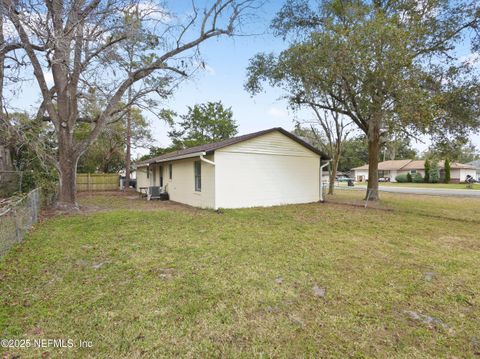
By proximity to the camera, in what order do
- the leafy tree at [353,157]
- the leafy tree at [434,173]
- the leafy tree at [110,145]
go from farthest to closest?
the leafy tree at [353,157]
the leafy tree at [434,173]
the leafy tree at [110,145]

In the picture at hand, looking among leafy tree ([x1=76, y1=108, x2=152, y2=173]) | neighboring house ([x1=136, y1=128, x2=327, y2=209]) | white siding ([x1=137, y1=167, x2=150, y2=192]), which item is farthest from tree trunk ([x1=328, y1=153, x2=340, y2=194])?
leafy tree ([x1=76, y1=108, x2=152, y2=173])

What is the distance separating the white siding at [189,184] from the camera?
34.3ft

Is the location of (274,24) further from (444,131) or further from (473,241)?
(473,241)

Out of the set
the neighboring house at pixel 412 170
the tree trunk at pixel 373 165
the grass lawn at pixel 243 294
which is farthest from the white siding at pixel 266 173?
the neighboring house at pixel 412 170

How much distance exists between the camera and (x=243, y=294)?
3.39 meters

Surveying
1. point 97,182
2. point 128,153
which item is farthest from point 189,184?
point 97,182

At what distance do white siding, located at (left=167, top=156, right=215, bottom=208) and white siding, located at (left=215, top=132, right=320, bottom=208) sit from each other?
0.42 metres

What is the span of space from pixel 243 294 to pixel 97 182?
66.1ft

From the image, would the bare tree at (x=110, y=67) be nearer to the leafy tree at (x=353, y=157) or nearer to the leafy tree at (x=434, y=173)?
the leafy tree at (x=434, y=173)

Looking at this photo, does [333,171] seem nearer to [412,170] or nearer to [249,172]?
[249,172]

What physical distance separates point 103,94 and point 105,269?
7.66 meters

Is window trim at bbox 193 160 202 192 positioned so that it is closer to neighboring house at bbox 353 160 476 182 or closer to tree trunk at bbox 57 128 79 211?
tree trunk at bbox 57 128 79 211

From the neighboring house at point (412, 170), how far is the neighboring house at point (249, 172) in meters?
30.1

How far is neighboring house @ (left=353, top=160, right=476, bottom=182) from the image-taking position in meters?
37.2
